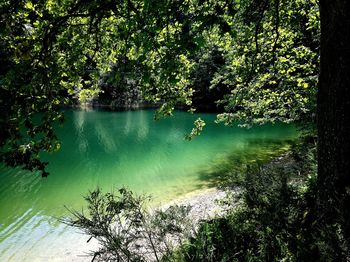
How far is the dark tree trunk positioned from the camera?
3666mm

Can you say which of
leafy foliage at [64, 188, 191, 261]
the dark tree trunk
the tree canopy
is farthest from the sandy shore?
the tree canopy

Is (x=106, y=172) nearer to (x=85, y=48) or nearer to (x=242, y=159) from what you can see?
(x=242, y=159)

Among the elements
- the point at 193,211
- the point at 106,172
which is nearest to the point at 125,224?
the point at 193,211

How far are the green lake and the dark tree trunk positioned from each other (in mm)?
6853

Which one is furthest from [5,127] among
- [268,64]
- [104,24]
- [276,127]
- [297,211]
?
[276,127]

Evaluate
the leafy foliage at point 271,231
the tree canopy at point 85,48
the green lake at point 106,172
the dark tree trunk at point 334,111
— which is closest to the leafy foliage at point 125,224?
the leafy foliage at point 271,231

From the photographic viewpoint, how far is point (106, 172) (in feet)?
62.8

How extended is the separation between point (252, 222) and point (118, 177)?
14.1 metres

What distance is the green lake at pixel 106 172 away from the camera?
10.6m

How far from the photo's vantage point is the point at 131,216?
16.5 ft

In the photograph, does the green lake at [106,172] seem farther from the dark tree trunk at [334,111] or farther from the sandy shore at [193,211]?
the dark tree trunk at [334,111]

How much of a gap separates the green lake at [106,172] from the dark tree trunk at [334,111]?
22.5ft

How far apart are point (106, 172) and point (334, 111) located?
1687 cm

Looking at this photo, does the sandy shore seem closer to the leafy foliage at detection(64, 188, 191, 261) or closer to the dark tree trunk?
the leafy foliage at detection(64, 188, 191, 261)
